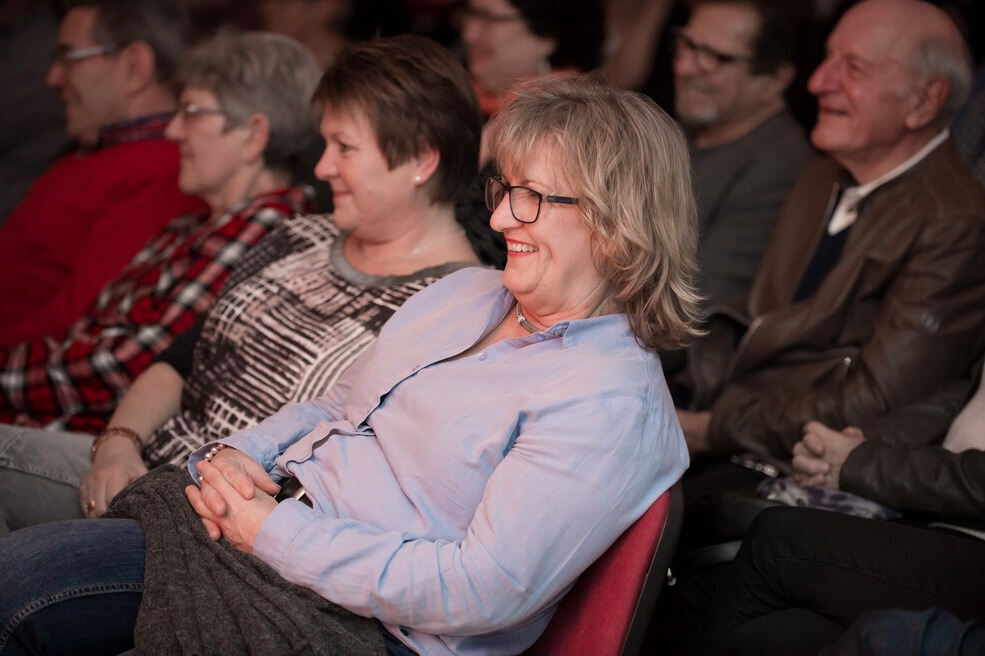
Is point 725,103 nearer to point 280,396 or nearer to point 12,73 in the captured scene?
point 280,396

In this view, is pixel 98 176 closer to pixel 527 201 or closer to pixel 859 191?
pixel 527 201

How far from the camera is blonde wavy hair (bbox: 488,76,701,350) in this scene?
1.66m

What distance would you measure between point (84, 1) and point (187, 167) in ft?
3.05

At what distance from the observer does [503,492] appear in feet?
5.02

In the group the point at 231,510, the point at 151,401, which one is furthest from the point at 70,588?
the point at 151,401

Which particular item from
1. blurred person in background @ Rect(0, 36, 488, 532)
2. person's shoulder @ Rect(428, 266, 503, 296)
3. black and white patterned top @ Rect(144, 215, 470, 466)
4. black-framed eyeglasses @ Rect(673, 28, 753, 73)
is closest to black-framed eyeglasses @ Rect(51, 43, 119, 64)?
black and white patterned top @ Rect(144, 215, 470, 466)

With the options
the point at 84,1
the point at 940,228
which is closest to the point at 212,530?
the point at 940,228

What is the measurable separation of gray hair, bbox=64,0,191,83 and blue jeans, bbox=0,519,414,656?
2.07 m

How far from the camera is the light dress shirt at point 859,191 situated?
8.57ft

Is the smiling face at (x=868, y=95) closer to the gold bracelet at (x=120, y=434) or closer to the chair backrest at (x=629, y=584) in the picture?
the chair backrest at (x=629, y=584)

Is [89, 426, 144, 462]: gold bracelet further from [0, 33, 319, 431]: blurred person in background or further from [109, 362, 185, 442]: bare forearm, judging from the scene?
[0, 33, 319, 431]: blurred person in background

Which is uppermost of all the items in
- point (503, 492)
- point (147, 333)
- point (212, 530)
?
point (503, 492)

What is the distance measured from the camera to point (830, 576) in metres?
1.87

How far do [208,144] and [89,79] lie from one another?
2.66ft
